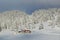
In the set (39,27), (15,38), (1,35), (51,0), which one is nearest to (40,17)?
(39,27)

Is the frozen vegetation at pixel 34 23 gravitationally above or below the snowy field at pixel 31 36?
above

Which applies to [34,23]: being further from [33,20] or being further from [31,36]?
[31,36]

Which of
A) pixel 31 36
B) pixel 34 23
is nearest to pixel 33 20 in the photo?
pixel 34 23

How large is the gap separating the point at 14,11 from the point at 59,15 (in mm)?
567

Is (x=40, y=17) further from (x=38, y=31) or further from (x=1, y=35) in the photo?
(x=1, y=35)

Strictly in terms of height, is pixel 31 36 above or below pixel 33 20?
below

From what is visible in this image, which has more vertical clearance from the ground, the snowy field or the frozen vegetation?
the frozen vegetation

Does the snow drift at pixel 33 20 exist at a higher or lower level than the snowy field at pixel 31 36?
higher

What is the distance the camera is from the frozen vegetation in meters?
1.97

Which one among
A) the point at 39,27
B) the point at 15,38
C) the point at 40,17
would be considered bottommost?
the point at 15,38

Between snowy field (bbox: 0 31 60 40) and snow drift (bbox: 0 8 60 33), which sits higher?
snow drift (bbox: 0 8 60 33)

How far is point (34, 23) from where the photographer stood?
2014mm

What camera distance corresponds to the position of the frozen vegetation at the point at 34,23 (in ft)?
6.46

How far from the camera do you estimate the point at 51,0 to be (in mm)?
2047
